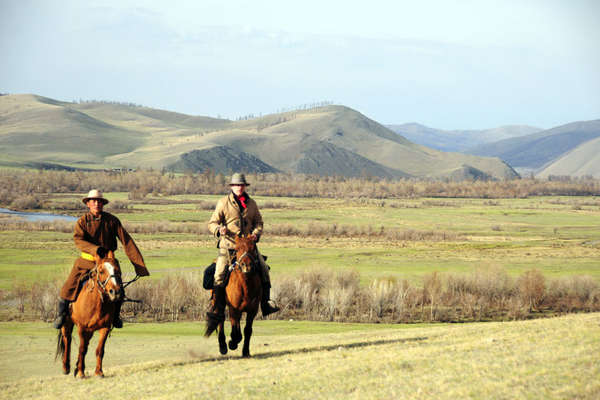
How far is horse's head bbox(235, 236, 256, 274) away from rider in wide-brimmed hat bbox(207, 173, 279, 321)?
242 mm

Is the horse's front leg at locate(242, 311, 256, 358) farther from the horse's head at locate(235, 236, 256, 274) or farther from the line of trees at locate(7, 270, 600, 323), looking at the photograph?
the line of trees at locate(7, 270, 600, 323)

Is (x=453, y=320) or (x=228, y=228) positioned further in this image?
(x=453, y=320)

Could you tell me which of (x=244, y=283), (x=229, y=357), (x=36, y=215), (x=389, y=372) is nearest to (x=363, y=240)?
(x=36, y=215)

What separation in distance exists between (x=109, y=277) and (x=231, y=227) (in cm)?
284

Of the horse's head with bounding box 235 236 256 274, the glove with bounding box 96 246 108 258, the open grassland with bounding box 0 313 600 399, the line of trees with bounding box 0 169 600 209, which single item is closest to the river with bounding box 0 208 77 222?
the line of trees with bounding box 0 169 600 209

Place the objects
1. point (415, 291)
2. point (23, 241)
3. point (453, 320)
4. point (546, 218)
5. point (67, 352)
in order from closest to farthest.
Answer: point (67, 352)
point (453, 320)
point (415, 291)
point (23, 241)
point (546, 218)

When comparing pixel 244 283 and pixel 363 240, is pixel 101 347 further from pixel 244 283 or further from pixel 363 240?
pixel 363 240

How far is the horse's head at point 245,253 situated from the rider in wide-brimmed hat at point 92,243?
79.8 inches

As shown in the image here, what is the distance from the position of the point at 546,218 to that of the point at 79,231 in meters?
116

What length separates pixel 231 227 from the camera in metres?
14.8

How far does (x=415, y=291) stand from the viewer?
49.4m

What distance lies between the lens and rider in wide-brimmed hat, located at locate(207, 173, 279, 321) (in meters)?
14.6

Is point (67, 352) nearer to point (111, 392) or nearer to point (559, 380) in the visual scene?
point (111, 392)

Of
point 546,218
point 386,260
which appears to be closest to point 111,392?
point 386,260
